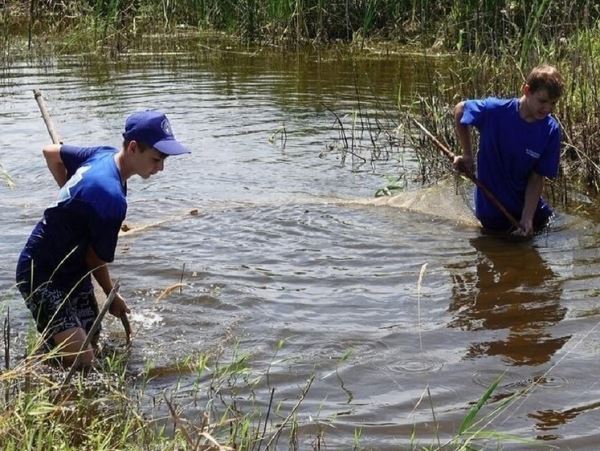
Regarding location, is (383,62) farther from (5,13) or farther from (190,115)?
(5,13)

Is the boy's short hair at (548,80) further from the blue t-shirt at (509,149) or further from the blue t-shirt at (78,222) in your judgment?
the blue t-shirt at (78,222)

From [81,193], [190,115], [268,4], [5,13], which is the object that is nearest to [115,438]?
[81,193]

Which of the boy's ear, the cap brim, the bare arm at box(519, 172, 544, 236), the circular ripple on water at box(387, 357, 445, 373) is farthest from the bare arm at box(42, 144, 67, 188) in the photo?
the bare arm at box(519, 172, 544, 236)

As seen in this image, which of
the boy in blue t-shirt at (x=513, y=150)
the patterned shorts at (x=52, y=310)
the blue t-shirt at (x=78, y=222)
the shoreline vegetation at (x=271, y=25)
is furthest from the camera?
the shoreline vegetation at (x=271, y=25)

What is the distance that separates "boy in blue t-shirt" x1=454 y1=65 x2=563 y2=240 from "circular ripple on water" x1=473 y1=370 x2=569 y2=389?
2303 mm

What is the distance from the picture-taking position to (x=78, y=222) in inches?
187

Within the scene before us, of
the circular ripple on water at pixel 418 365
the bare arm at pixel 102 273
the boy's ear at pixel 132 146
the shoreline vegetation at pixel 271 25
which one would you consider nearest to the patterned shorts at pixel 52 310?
the bare arm at pixel 102 273

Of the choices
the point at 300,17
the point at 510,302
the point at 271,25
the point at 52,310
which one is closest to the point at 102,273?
the point at 52,310

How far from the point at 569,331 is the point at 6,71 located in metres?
10.2

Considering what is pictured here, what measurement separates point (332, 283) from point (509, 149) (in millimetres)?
1649

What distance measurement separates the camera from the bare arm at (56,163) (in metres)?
5.07

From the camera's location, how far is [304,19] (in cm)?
1588

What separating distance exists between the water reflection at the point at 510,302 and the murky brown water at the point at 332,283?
16mm

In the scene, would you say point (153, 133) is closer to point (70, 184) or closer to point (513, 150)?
point (70, 184)
